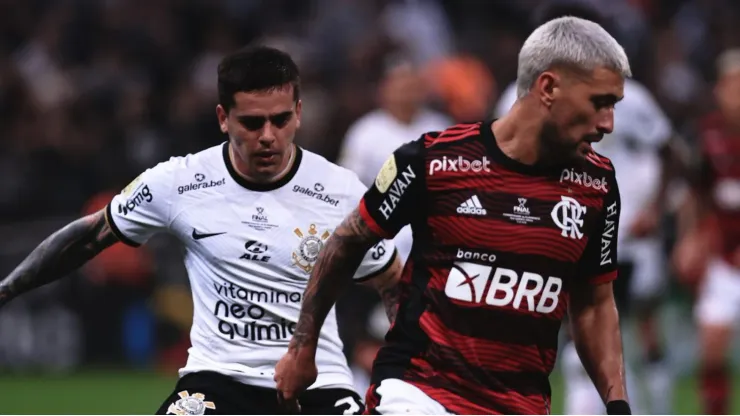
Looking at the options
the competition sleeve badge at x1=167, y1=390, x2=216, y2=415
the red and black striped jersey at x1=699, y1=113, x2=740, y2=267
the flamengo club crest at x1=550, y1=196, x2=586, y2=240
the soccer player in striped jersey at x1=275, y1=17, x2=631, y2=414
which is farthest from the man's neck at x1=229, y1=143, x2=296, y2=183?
the red and black striped jersey at x1=699, y1=113, x2=740, y2=267

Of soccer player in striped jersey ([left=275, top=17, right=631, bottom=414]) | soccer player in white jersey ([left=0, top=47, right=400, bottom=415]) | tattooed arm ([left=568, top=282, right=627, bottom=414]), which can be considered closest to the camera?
soccer player in striped jersey ([left=275, top=17, right=631, bottom=414])

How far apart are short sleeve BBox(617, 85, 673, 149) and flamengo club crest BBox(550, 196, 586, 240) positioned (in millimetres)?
4290

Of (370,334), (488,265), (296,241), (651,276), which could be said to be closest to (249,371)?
(296,241)

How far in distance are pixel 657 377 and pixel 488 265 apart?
241 inches

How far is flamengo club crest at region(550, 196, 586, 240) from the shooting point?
4.68 meters

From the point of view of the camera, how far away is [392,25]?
630 inches

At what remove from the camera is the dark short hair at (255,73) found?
18.6ft

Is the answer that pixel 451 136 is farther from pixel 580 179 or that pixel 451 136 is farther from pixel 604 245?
pixel 604 245

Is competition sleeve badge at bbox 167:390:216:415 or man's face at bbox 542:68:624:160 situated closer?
man's face at bbox 542:68:624:160

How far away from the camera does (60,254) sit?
5.72 meters

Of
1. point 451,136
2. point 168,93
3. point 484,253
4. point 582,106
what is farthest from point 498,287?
point 168,93

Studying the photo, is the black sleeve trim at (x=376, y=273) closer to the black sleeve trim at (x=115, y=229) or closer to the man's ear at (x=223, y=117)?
the man's ear at (x=223, y=117)

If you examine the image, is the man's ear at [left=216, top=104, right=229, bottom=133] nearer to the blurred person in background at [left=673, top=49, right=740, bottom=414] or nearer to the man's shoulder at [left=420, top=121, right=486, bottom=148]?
the man's shoulder at [left=420, top=121, right=486, bottom=148]

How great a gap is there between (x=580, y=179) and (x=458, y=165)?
0.39 meters
